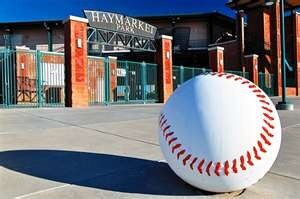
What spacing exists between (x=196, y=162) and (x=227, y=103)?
0.74 m

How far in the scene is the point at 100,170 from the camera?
532 centimetres

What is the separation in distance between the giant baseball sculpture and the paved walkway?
0.42m

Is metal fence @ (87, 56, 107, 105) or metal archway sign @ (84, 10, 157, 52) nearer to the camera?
metal fence @ (87, 56, 107, 105)

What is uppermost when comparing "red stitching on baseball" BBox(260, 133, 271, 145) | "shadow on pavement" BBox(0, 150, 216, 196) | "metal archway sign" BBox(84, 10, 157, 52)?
"metal archway sign" BBox(84, 10, 157, 52)

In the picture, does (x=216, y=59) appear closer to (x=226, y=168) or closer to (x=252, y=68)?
(x=252, y=68)

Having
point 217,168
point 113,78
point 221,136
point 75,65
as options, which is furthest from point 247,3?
point 217,168

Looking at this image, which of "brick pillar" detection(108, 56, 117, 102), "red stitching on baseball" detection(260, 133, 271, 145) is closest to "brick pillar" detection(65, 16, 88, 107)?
"brick pillar" detection(108, 56, 117, 102)

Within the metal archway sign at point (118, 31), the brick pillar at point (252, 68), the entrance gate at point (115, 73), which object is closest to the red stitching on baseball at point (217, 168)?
the entrance gate at point (115, 73)

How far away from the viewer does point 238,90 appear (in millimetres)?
4207

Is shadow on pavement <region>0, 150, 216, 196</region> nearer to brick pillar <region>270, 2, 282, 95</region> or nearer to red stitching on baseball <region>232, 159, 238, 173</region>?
red stitching on baseball <region>232, 159, 238, 173</region>

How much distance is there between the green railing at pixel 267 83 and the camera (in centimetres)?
3616

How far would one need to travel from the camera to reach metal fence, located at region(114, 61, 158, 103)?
23.5 metres

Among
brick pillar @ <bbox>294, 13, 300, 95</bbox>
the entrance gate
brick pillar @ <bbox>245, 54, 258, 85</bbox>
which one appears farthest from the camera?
brick pillar @ <bbox>294, 13, 300, 95</bbox>

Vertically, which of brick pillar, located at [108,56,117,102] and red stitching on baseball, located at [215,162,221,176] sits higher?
brick pillar, located at [108,56,117,102]
